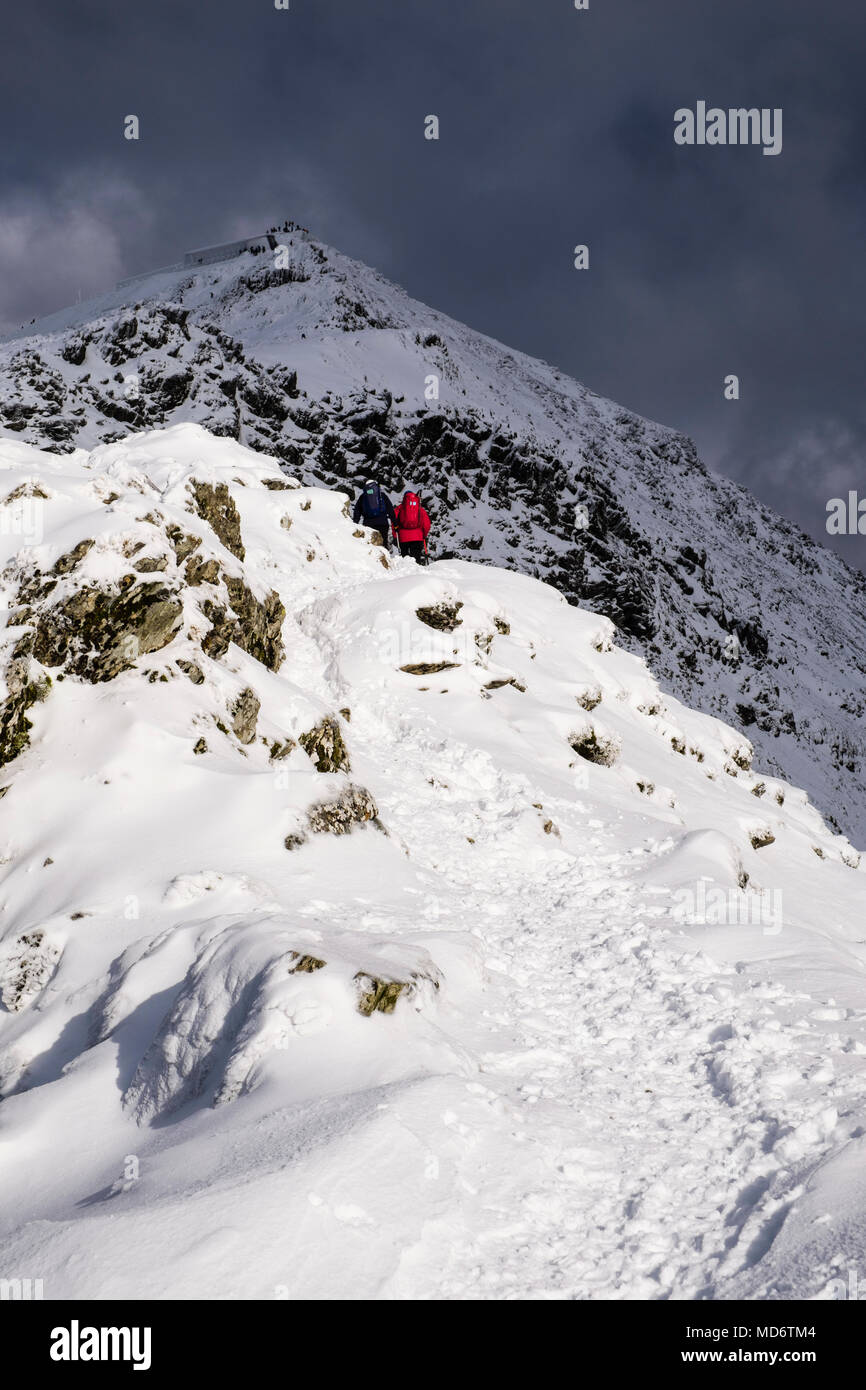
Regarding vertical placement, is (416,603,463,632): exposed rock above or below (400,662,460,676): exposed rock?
above

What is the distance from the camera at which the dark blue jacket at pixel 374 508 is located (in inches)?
893

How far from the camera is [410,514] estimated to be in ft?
75.8

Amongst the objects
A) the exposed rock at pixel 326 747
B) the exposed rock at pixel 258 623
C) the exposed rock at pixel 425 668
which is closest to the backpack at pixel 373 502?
the exposed rock at pixel 425 668

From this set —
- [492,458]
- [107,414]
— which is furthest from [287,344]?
[107,414]

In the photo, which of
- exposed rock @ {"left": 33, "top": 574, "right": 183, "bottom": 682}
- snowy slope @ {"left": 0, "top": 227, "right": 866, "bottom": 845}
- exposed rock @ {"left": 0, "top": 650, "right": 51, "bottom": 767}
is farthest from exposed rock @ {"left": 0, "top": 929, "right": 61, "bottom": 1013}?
snowy slope @ {"left": 0, "top": 227, "right": 866, "bottom": 845}

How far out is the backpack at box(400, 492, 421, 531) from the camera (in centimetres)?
2308

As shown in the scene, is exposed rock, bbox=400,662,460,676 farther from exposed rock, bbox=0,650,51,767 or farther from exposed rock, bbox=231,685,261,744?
exposed rock, bbox=0,650,51,767

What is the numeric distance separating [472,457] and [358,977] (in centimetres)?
5844

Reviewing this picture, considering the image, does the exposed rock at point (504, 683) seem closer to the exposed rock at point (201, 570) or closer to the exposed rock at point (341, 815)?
the exposed rock at point (201, 570)

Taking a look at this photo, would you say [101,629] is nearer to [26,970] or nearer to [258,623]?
[258,623]

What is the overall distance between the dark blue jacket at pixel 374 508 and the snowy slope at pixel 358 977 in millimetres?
6389
